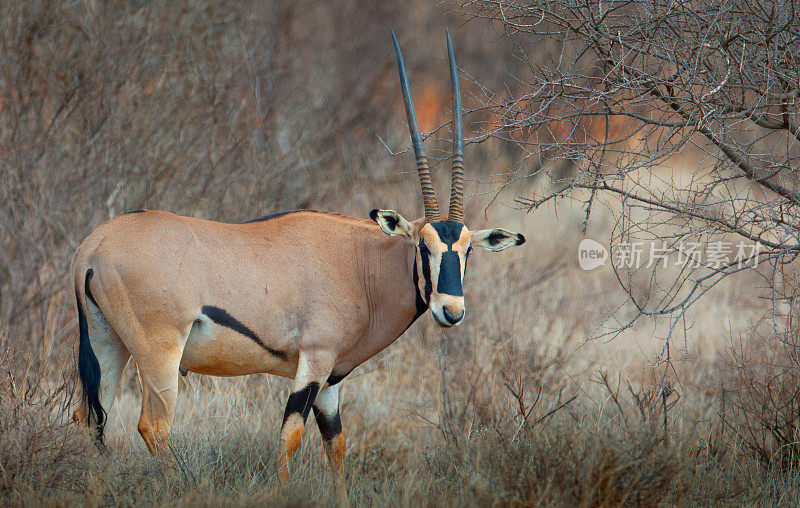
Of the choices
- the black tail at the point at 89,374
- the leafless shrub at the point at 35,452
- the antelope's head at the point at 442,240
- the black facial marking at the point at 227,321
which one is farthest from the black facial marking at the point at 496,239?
the leafless shrub at the point at 35,452

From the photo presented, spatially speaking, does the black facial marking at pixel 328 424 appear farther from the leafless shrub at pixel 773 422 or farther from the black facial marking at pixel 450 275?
the leafless shrub at pixel 773 422

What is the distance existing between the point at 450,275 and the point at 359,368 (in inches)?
151

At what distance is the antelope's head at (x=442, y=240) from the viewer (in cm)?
507

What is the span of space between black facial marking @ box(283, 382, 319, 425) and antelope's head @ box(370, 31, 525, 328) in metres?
0.93

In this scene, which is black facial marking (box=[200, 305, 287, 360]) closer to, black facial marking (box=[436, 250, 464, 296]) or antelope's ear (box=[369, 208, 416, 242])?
antelope's ear (box=[369, 208, 416, 242])

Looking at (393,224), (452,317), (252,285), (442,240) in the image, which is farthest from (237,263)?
(452,317)

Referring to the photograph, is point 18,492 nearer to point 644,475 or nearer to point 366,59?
point 644,475

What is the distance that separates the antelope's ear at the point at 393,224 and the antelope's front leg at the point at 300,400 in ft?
3.15

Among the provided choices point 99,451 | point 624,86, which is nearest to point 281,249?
point 99,451

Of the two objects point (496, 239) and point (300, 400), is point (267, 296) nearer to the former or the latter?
point (300, 400)

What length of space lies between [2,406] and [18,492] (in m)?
0.60

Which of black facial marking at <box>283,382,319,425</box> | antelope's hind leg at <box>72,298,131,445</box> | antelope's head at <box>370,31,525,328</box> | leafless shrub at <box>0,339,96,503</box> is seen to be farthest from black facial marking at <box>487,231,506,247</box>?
leafless shrub at <box>0,339,96,503</box>

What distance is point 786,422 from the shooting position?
5750mm

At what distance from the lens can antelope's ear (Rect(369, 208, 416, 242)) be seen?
5.36 meters
